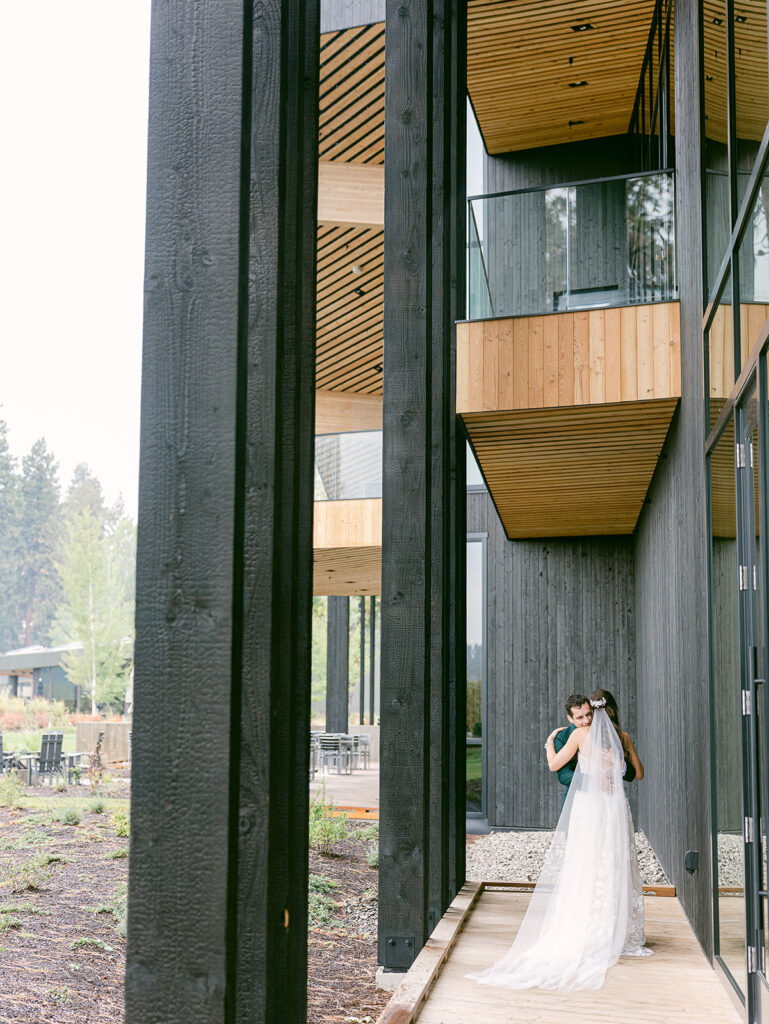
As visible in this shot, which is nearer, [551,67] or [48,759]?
[551,67]

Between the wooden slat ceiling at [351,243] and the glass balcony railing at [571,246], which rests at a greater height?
the wooden slat ceiling at [351,243]

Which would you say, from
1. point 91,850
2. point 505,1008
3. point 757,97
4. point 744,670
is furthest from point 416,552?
point 91,850

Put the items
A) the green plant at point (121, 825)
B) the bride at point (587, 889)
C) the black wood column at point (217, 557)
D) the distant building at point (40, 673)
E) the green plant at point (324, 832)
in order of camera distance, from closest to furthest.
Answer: the black wood column at point (217, 557), the bride at point (587, 889), the green plant at point (324, 832), the green plant at point (121, 825), the distant building at point (40, 673)

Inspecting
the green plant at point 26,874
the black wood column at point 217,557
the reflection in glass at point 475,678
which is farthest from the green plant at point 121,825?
the black wood column at point 217,557

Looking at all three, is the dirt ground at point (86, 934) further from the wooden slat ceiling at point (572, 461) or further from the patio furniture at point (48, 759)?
the patio furniture at point (48, 759)

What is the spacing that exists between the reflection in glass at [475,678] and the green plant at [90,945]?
5878mm

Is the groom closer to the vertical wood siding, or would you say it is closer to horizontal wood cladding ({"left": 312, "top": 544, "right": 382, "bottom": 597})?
the vertical wood siding

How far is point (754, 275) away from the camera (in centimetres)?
407

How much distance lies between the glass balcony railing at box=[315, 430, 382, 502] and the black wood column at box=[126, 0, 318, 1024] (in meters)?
13.4

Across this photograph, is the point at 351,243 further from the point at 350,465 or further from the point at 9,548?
the point at 9,548

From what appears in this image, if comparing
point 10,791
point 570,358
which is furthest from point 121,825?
point 570,358

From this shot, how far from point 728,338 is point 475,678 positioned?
8797mm

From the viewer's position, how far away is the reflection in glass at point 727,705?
4.65 meters

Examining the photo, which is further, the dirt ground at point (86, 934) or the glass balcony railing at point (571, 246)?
the glass balcony railing at point (571, 246)
